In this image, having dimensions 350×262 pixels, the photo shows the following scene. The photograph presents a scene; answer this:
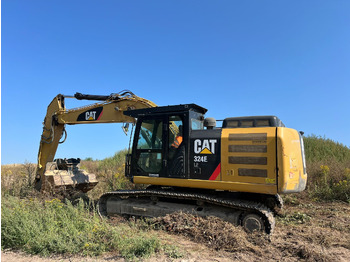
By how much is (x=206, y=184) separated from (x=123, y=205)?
2.36 m

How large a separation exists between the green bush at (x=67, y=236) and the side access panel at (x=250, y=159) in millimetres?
2126

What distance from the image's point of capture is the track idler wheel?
536 cm

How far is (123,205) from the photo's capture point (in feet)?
22.3

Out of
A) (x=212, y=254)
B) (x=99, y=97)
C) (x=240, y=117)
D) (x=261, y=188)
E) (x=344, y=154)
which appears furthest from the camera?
(x=344, y=154)

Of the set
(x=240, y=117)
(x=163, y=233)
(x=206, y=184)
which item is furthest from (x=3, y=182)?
(x=240, y=117)

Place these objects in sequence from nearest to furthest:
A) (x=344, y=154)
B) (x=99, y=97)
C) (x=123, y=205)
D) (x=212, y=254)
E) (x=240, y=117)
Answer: (x=212, y=254) < (x=240, y=117) < (x=123, y=205) < (x=99, y=97) < (x=344, y=154)

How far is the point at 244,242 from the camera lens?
489 cm

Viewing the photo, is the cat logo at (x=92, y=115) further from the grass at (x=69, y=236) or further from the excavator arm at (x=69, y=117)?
the grass at (x=69, y=236)

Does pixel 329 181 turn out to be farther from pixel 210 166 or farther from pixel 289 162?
pixel 210 166

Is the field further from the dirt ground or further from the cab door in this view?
the cab door

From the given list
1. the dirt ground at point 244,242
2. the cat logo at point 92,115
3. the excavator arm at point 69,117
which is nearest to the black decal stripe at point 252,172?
the dirt ground at point 244,242

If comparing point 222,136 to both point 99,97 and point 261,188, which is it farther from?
point 99,97

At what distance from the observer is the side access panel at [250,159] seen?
536cm

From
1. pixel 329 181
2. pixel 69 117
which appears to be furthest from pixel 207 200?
pixel 329 181
